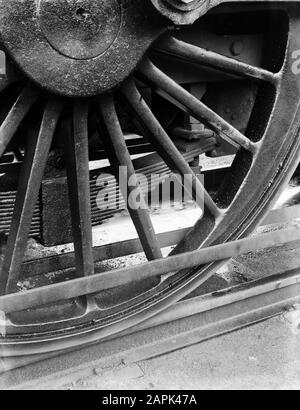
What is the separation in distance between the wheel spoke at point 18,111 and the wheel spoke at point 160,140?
0.31 metres

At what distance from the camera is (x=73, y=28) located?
1644 mm

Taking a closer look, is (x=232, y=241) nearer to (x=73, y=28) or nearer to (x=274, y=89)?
(x=274, y=89)

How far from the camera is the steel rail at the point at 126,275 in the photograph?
1764 mm

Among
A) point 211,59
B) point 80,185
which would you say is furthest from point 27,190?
point 211,59

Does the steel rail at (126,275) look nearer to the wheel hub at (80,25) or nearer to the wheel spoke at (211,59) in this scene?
the wheel spoke at (211,59)

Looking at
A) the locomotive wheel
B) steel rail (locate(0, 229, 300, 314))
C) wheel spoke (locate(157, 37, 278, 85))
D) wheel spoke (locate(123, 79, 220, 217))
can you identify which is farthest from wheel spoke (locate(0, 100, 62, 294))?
wheel spoke (locate(157, 37, 278, 85))

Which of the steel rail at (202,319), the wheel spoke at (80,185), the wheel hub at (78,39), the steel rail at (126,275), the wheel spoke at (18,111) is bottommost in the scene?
the steel rail at (202,319)

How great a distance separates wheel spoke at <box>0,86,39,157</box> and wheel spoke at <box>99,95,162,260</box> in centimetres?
23

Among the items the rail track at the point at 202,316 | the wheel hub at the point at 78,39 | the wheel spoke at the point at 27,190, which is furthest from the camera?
the rail track at the point at 202,316

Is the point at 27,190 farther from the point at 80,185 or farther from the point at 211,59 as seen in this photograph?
the point at 211,59

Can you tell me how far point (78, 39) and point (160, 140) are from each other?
0.48m

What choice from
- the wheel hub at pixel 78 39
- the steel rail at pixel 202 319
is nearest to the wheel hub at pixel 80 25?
the wheel hub at pixel 78 39

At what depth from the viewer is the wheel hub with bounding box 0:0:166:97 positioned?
1594 millimetres
